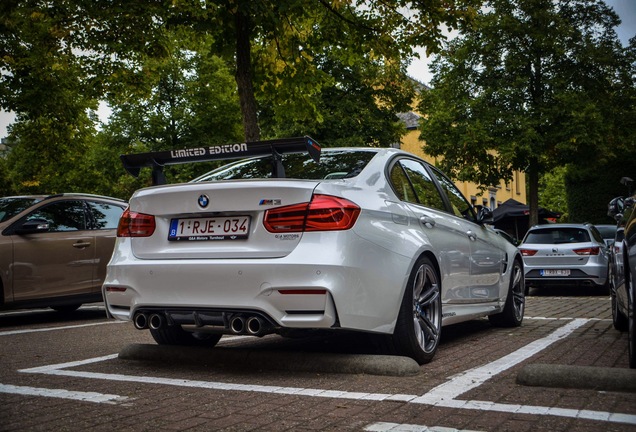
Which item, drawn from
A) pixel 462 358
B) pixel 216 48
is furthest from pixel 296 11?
pixel 462 358

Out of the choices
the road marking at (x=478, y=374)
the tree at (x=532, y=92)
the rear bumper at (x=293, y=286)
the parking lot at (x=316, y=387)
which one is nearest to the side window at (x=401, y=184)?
the rear bumper at (x=293, y=286)

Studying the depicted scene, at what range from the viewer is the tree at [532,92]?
27.4 metres

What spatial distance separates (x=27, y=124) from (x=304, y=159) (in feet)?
59.2

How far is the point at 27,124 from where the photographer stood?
856 inches

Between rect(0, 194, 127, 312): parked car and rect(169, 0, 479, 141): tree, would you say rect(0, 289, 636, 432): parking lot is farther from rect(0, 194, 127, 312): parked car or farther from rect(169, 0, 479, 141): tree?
rect(169, 0, 479, 141): tree

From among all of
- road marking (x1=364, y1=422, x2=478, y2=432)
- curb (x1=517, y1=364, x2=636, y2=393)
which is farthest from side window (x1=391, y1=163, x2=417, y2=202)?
road marking (x1=364, y1=422, x2=478, y2=432)

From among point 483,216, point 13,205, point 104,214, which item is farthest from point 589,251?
point 13,205

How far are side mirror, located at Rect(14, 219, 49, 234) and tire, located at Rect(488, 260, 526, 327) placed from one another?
5512 mm

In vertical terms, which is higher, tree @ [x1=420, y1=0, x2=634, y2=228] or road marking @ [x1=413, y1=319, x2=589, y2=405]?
tree @ [x1=420, y1=0, x2=634, y2=228]

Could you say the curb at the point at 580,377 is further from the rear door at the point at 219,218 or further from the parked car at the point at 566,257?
the parked car at the point at 566,257

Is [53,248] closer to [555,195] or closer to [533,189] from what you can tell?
[533,189]

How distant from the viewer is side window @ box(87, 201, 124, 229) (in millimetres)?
10422

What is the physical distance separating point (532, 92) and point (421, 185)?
2405 centimetres

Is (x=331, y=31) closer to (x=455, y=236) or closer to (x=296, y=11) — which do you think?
(x=296, y=11)
